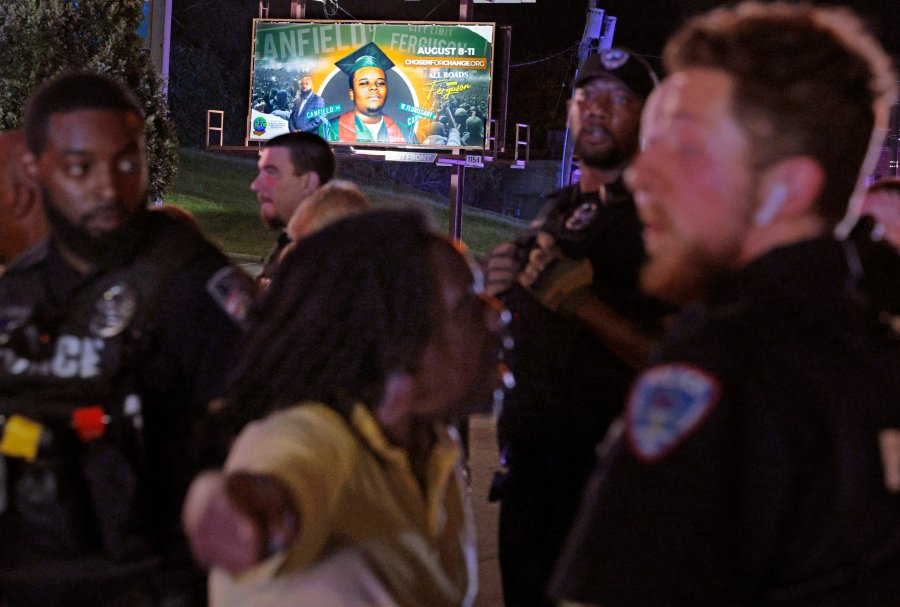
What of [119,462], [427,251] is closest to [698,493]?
[427,251]

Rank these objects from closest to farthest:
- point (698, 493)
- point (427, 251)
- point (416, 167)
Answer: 1. point (698, 493)
2. point (427, 251)
3. point (416, 167)

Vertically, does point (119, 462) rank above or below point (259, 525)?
below

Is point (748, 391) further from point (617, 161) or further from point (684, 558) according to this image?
point (617, 161)

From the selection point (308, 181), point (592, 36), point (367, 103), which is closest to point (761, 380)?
point (308, 181)

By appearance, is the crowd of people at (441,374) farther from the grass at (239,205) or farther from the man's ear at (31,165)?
the grass at (239,205)

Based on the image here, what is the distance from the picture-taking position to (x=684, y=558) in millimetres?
1223

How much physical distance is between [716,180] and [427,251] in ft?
2.06

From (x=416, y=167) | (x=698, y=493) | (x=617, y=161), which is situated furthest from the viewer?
(x=416, y=167)

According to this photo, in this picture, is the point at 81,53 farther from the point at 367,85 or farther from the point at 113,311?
the point at 367,85

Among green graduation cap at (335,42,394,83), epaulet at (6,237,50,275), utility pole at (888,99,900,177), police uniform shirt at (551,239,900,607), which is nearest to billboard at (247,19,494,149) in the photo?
green graduation cap at (335,42,394,83)

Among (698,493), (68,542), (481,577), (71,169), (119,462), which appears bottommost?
(481,577)

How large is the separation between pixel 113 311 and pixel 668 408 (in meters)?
1.53

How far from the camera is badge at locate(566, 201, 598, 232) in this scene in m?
3.48

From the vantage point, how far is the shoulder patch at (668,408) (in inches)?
48.0
